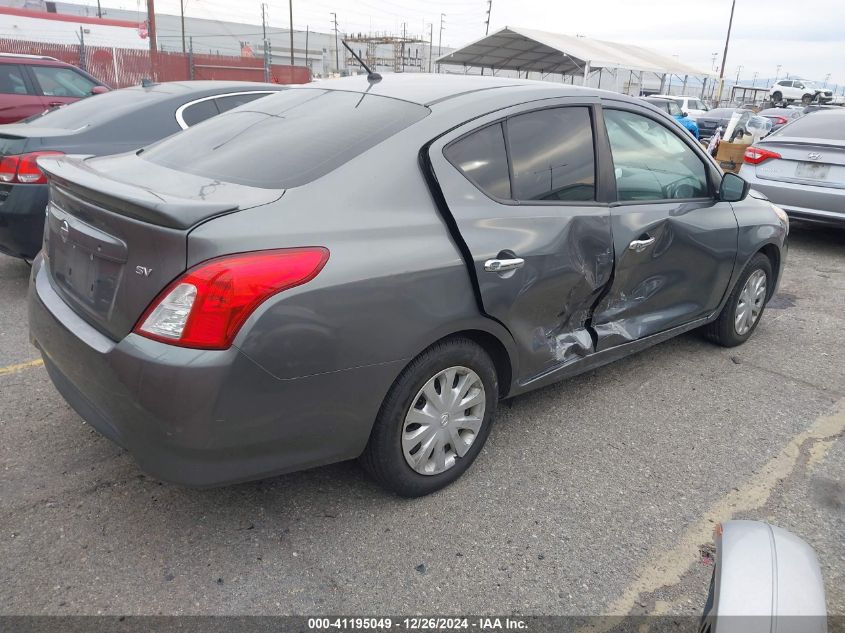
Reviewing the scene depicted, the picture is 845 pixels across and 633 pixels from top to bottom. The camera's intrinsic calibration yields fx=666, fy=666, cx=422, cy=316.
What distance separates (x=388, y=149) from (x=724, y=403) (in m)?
2.50

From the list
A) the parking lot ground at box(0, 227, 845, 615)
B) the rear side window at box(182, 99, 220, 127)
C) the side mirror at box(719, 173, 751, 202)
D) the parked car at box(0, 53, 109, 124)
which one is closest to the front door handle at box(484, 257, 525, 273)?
the parking lot ground at box(0, 227, 845, 615)

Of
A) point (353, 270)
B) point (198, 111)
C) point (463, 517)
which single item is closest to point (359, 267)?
point (353, 270)

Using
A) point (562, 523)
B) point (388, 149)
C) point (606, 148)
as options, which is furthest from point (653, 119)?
point (562, 523)

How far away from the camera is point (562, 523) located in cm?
268

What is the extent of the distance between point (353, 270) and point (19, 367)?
259cm

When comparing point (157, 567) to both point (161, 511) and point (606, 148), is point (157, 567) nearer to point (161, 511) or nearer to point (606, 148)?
Result: point (161, 511)

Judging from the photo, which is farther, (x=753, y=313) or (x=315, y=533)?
(x=753, y=313)

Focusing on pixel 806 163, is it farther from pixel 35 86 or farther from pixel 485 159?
pixel 35 86

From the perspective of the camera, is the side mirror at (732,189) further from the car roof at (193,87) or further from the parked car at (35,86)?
the parked car at (35,86)

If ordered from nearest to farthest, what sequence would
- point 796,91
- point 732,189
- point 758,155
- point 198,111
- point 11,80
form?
→ point 732,189
point 198,111
point 758,155
point 11,80
point 796,91

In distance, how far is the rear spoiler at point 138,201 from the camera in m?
2.06

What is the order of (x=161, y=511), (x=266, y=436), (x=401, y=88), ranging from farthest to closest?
(x=401, y=88) → (x=161, y=511) → (x=266, y=436)

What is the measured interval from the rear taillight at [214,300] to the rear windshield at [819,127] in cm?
731

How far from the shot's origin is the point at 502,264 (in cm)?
267
